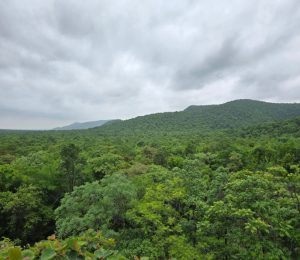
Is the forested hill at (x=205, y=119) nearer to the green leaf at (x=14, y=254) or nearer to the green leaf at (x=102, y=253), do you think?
the green leaf at (x=102, y=253)

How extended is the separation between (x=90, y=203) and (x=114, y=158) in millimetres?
17737

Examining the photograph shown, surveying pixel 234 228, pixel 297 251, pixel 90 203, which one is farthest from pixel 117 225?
pixel 297 251

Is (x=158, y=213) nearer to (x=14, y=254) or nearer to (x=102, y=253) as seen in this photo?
(x=102, y=253)

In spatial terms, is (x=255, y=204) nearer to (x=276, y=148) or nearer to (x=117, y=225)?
(x=117, y=225)

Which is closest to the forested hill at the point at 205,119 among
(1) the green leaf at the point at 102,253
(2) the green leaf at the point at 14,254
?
(1) the green leaf at the point at 102,253

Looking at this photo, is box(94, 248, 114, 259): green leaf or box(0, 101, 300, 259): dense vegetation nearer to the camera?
box(94, 248, 114, 259): green leaf

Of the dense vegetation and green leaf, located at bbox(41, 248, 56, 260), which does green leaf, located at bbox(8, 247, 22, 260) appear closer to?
the dense vegetation

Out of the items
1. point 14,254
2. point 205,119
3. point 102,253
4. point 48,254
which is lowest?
point 102,253

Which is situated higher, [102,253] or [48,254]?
[48,254]

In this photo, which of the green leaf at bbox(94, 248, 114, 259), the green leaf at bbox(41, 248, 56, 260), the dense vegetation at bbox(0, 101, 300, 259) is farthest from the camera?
the dense vegetation at bbox(0, 101, 300, 259)

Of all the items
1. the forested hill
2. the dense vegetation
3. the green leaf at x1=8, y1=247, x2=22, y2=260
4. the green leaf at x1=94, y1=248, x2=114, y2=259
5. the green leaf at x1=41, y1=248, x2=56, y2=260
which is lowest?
the dense vegetation

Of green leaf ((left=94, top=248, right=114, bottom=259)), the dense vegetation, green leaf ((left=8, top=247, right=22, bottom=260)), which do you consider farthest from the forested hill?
green leaf ((left=8, top=247, right=22, bottom=260))

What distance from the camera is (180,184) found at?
1866 centimetres

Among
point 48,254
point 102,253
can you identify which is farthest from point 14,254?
point 102,253
